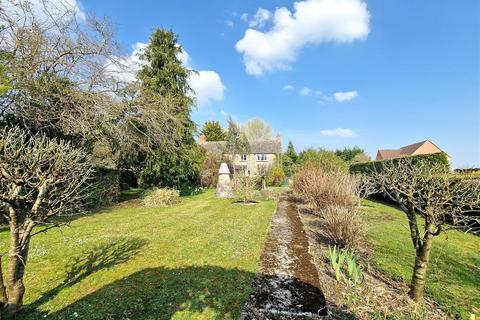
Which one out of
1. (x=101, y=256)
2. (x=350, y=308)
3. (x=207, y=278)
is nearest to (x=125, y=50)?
(x=101, y=256)

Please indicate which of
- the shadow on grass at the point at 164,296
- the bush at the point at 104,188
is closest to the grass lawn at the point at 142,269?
the shadow on grass at the point at 164,296

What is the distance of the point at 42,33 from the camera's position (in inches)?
397

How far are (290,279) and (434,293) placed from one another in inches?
108

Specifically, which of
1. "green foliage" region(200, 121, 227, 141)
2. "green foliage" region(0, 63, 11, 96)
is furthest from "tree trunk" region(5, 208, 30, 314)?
"green foliage" region(200, 121, 227, 141)

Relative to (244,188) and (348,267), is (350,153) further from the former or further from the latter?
(348,267)

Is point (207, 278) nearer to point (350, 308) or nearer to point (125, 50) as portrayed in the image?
point (350, 308)

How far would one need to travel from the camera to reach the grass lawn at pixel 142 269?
4.25 metres

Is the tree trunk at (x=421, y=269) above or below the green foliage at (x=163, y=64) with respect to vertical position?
below

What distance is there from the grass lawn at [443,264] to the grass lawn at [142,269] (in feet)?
11.4

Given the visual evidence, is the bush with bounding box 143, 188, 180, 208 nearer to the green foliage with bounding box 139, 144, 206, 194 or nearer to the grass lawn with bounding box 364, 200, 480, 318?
the green foliage with bounding box 139, 144, 206, 194

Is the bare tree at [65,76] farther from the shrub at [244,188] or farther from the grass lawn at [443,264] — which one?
the grass lawn at [443,264]

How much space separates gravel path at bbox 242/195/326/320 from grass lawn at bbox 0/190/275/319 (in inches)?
10.2

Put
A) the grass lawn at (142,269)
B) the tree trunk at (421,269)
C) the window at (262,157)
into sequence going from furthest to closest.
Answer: the window at (262,157)
the tree trunk at (421,269)
the grass lawn at (142,269)

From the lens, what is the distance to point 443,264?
6430mm
